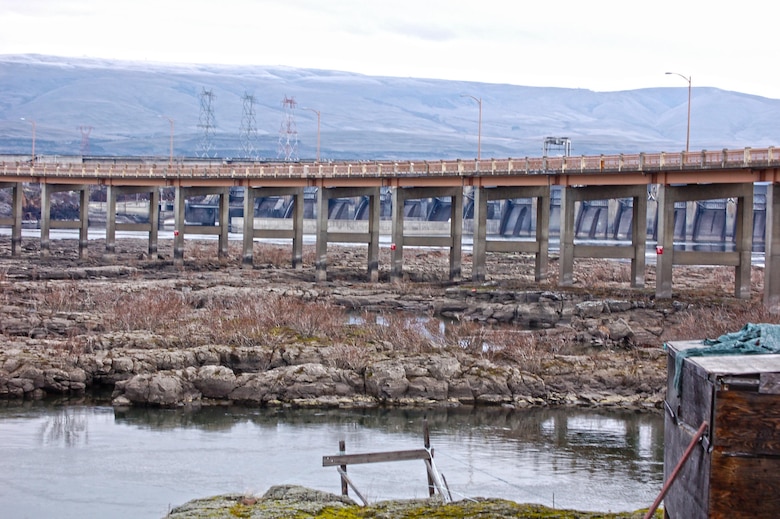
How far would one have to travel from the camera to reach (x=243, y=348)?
36.3 metres

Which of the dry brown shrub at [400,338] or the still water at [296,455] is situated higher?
the dry brown shrub at [400,338]

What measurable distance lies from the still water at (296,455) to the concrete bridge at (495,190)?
24.6 m

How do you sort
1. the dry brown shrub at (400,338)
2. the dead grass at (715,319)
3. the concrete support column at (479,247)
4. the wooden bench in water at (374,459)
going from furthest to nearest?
the concrete support column at (479,247), the dead grass at (715,319), the dry brown shrub at (400,338), the wooden bench in water at (374,459)

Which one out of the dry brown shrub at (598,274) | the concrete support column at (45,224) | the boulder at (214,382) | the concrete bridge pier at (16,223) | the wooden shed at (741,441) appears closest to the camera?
the wooden shed at (741,441)

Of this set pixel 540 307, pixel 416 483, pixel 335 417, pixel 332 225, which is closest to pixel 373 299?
pixel 540 307

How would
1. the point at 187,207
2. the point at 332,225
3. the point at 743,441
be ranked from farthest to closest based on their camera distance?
the point at 187,207, the point at 332,225, the point at 743,441

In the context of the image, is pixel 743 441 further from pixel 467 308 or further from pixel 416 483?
pixel 467 308

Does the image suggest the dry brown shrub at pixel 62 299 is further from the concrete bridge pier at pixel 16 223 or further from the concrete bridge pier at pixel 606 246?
the concrete bridge pier at pixel 16 223

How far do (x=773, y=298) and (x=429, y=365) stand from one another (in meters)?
24.5

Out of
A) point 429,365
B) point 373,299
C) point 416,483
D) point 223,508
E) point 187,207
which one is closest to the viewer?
point 223,508

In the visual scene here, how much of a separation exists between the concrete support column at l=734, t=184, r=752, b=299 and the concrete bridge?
0.20 ft

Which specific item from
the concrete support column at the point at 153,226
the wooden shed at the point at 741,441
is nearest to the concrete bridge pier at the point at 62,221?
the concrete support column at the point at 153,226

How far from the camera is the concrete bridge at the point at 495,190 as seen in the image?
192 ft

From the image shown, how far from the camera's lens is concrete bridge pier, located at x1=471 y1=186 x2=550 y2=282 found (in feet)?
232
